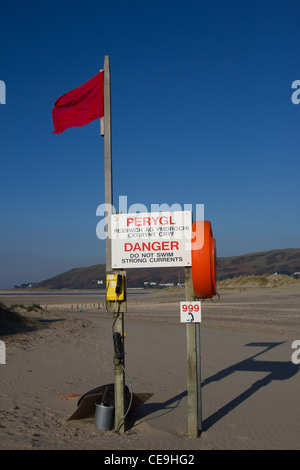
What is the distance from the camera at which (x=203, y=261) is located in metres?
6.62

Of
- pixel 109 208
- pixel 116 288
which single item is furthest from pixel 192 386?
pixel 109 208

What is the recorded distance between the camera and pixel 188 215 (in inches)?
269

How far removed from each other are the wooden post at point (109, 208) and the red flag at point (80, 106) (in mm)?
224

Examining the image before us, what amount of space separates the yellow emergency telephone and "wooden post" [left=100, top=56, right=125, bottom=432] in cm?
25

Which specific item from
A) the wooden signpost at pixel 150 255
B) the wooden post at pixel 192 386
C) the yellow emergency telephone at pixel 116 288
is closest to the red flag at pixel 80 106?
the wooden signpost at pixel 150 255

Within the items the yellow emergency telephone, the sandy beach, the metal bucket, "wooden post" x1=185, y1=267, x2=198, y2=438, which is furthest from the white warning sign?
the sandy beach

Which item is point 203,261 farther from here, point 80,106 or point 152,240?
point 80,106

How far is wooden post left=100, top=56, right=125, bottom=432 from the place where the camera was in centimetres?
678

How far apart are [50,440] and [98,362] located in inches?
257

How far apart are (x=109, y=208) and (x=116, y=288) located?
1.26m

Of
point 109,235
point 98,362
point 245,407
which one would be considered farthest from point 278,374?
point 109,235

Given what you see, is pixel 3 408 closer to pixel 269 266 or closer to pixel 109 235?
pixel 109 235

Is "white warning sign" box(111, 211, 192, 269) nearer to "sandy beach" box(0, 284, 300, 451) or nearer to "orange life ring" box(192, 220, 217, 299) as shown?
"orange life ring" box(192, 220, 217, 299)

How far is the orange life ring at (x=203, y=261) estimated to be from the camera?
260 inches
